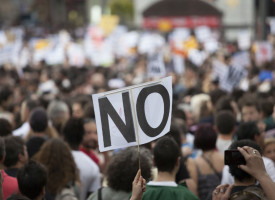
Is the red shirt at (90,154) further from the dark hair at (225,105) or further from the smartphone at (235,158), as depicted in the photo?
the smartphone at (235,158)

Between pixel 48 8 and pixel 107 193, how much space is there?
71370mm

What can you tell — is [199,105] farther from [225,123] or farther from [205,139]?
[205,139]

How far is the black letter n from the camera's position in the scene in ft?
18.0

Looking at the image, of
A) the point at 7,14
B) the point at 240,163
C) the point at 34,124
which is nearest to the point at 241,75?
the point at 34,124

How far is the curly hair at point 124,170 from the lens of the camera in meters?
5.96

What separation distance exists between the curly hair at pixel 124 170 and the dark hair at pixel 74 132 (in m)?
1.79

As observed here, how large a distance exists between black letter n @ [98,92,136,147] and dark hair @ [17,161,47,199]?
0.65 metres

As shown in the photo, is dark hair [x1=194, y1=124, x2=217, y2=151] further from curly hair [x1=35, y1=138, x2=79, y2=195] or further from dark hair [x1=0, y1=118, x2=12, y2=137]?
dark hair [x1=0, y1=118, x2=12, y2=137]

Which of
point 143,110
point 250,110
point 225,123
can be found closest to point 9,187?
point 143,110

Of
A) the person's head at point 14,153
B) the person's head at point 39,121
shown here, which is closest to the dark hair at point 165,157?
the person's head at point 14,153

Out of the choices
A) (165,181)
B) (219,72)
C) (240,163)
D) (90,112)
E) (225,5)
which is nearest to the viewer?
(240,163)

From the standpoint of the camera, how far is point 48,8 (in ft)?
250

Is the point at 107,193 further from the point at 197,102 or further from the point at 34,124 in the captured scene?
the point at 197,102

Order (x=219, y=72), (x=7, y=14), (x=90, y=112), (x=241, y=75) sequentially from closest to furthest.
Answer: (x=90, y=112) → (x=241, y=75) → (x=219, y=72) → (x=7, y=14)
